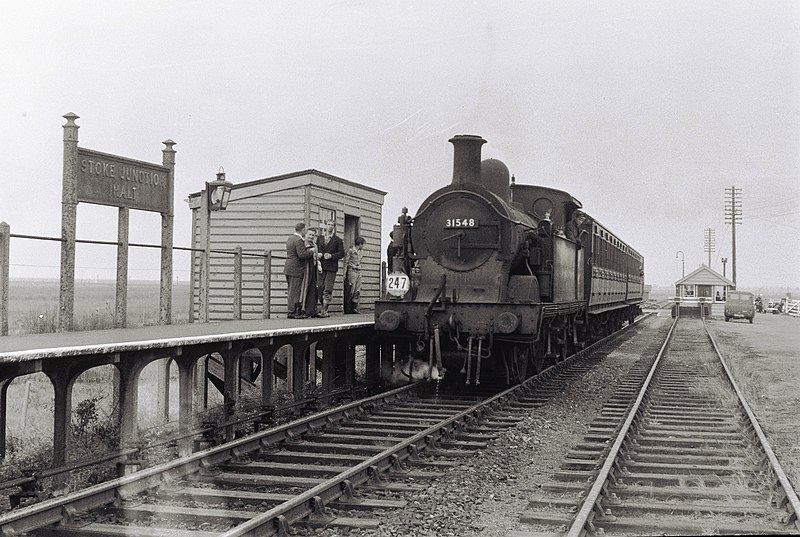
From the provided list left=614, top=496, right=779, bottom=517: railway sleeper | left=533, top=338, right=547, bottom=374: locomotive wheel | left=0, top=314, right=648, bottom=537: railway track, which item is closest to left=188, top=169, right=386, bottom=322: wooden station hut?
left=533, top=338, right=547, bottom=374: locomotive wheel

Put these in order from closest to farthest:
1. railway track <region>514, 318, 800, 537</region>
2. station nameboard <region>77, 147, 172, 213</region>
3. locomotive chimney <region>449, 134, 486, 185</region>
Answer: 1. railway track <region>514, 318, 800, 537</region>
2. station nameboard <region>77, 147, 172, 213</region>
3. locomotive chimney <region>449, 134, 486, 185</region>

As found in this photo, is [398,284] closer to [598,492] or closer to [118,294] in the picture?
[118,294]

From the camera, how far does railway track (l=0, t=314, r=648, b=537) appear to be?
4922mm

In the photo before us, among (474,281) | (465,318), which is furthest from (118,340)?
(474,281)

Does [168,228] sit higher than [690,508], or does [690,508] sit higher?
[168,228]

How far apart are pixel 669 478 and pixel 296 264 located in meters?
Answer: 7.22

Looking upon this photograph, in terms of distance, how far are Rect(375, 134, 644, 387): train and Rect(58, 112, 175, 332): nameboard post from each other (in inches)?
119

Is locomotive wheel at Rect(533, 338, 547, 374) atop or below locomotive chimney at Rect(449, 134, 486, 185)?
below

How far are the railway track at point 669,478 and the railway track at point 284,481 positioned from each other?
1.03m

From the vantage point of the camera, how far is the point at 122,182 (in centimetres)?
952

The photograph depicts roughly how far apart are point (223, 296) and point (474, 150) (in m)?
5.47

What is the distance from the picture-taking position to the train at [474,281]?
35.7ft

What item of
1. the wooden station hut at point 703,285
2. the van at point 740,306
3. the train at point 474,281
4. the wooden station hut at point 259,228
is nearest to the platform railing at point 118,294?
the wooden station hut at point 259,228

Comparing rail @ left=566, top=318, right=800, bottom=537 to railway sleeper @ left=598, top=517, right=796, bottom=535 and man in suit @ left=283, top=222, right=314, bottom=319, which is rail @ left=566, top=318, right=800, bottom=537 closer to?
railway sleeper @ left=598, top=517, right=796, bottom=535
